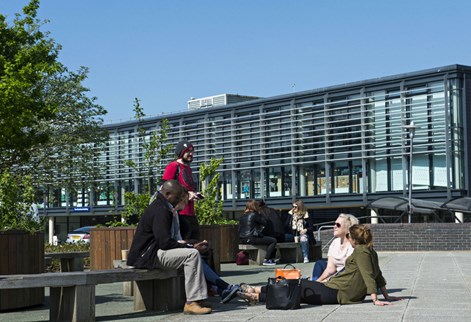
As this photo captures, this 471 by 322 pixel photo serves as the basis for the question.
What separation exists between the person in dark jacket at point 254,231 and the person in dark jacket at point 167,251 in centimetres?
946

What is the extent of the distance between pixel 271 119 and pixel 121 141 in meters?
16.9

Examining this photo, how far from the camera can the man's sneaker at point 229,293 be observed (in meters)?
10.4

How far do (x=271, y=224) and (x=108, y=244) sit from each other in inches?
251

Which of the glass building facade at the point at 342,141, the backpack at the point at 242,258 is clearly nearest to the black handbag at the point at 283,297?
the backpack at the point at 242,258

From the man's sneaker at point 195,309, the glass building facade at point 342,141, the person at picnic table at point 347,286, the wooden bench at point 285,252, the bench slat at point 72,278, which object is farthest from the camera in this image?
the glass building facade at point 342,141

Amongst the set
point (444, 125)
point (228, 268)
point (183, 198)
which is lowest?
point (228, 268)

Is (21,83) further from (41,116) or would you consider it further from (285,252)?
(285,252)

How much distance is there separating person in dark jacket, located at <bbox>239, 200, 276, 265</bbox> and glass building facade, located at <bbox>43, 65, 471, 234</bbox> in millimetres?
31656

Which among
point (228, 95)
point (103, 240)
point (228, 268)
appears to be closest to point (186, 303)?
point (103, 240)

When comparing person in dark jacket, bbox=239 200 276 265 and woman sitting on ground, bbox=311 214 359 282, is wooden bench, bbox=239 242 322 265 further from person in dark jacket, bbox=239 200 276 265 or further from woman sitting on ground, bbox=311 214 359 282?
woman sitting on ground, bbox=311 214 359 282

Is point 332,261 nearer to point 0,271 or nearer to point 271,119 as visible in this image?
point 0,271

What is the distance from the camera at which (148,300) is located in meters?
10.1

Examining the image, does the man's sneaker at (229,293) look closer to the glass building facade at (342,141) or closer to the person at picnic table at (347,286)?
the person at picnic table at (347,286)

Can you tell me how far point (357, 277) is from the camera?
10.2m
